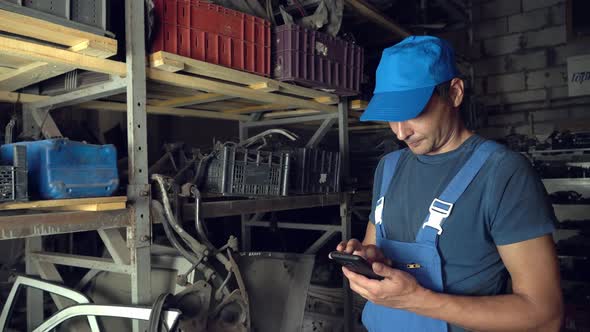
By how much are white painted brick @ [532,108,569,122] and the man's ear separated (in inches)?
202

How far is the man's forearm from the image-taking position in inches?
39.2

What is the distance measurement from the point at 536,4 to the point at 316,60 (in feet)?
14.9

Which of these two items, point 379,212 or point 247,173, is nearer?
point 379,212

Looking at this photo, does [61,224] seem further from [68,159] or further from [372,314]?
[372,314]

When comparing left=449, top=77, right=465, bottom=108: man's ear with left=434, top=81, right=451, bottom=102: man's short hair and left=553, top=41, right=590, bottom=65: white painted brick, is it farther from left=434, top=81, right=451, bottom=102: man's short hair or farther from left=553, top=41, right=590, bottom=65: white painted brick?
left=553, top=41, right=590, bottom=65: white painted brick

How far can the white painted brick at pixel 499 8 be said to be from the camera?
567 centimetres

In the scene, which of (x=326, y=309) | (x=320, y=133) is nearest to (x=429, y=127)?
(x=320, y=133)

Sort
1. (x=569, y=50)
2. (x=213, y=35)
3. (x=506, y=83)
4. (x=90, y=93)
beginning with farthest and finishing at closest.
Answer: (x=506, y=83) → (x=569, y=50) → (x=213, y=35) → (x=90, y=93)

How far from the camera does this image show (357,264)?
1044 millimetres

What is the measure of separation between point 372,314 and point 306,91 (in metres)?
1.63

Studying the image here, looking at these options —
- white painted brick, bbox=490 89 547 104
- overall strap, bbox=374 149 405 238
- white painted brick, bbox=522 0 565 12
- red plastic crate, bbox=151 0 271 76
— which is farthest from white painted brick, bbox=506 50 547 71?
overall strap, bbox=374 149 405 238

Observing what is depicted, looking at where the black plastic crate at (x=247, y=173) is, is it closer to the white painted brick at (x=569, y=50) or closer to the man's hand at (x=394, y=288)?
the man's hand at (x=394, y=288)

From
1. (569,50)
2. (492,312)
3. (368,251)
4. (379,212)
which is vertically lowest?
(492,312)

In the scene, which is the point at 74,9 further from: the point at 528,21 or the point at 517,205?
the point at 528,21
